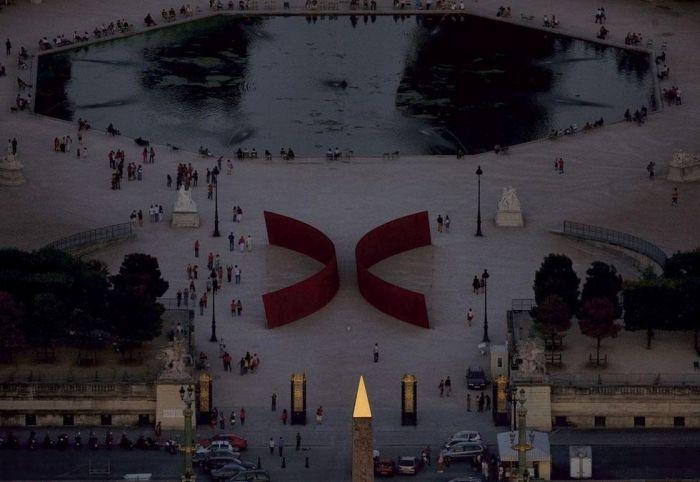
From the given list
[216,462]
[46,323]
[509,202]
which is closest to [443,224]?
[509,202]

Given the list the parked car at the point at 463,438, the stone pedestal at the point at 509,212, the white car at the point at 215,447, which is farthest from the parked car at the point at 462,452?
the stone pedestal at the point at 509,212

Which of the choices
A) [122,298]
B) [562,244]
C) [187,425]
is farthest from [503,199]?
[187,425]

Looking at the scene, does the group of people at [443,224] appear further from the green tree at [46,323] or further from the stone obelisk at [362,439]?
the stone obelisk at [362,439]

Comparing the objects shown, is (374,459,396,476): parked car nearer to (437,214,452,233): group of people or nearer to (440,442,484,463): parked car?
(440,442,484,463): parked car

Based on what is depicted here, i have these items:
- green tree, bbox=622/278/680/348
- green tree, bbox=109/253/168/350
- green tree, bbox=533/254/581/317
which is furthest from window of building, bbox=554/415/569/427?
green tree, bbox=109/253/168/350

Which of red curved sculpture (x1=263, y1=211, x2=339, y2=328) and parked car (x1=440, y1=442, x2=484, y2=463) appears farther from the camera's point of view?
red curved sculpture (x1=263, y1=211, x2=339, y2=328)
